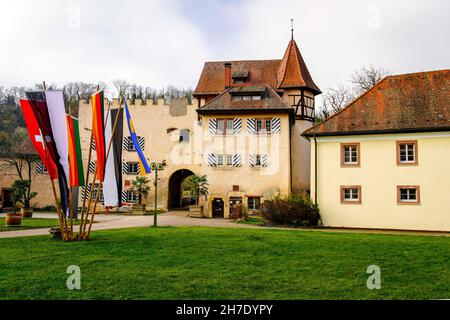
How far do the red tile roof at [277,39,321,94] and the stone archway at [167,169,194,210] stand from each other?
1030 centimetres

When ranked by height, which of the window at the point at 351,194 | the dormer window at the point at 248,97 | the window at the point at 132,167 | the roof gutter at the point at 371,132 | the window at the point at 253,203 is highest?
the dormer window at the point at 248,97

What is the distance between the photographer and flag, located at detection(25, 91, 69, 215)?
12.0 m

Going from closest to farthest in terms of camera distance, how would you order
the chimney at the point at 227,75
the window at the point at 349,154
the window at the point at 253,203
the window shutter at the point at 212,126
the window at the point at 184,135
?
the window at the point at 349,154
the window at the point at 253,203
the window shutter at the point at 212,126
the window at the point at 184,135
the chimney at the point at 227,75

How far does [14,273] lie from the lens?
818 centimetres

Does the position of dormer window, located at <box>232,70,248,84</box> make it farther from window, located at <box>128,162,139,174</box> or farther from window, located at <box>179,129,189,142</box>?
window, located at <box>128,162,139,174</box>

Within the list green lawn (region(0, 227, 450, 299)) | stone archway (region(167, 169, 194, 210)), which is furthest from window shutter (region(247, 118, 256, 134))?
green lawn (region(0, 227, 450, 299))

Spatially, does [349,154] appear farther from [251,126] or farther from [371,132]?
[251,126]

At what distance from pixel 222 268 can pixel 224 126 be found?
20024 millimetres

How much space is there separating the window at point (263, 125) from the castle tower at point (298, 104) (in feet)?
8.27

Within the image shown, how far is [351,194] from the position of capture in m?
21.7

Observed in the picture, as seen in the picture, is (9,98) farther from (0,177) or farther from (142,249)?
(142,249)

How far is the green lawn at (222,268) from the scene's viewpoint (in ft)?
22.9

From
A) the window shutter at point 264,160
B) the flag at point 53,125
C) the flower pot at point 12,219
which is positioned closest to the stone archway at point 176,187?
the window shutter at point 264,160

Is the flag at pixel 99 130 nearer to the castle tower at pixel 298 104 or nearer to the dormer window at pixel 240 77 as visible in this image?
the castle tower at pixel 298 104
